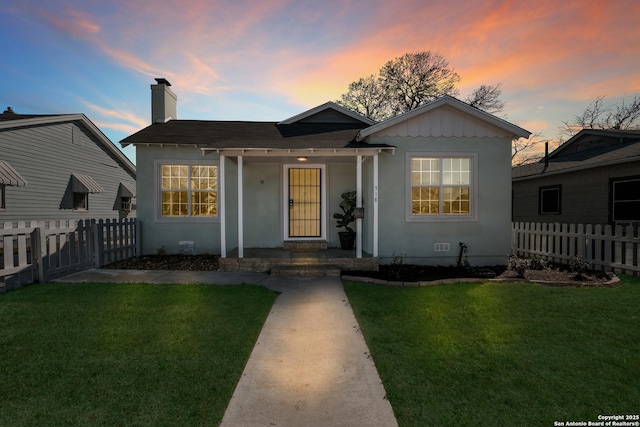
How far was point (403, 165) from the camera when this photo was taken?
25.6 ft

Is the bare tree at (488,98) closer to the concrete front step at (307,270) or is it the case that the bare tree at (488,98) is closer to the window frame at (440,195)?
the window frame at (440,195)

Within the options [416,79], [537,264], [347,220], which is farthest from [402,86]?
[537,264]

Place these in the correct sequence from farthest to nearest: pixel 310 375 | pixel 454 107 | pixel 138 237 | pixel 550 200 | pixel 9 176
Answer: pixel 550 200, pixel 9 176, pixel 138 237, pixel 454 107, pixel 310 375

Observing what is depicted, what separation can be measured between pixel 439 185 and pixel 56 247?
9.07 meters

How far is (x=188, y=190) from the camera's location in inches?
369

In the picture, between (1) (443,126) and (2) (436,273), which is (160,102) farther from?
(2) (436,273)

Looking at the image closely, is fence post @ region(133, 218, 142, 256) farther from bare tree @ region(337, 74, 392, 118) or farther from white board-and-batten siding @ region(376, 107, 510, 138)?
bare tree @ region(337, 74, 392, 118)

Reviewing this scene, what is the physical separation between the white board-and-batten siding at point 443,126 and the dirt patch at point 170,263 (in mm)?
5714

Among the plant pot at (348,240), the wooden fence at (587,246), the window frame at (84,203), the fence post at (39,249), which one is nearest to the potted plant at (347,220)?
the plant pot at (348,240)

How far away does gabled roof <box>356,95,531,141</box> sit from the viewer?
7.59 m

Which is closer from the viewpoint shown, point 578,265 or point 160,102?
point 578,265

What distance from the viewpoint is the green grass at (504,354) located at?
228 cm

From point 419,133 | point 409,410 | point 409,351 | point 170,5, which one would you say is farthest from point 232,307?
point 170,5

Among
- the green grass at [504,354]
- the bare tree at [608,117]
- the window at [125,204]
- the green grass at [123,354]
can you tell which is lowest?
the green grass at [504,354]
